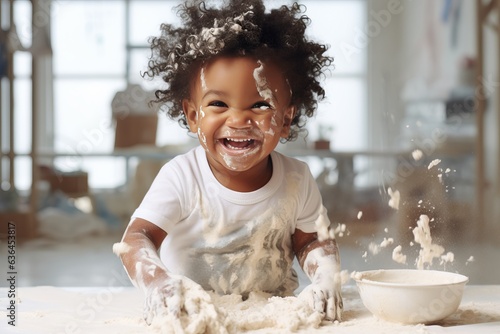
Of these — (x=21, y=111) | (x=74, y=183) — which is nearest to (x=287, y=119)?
(x=74, y=183)

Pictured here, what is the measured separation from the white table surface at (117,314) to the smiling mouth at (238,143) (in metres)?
0.24

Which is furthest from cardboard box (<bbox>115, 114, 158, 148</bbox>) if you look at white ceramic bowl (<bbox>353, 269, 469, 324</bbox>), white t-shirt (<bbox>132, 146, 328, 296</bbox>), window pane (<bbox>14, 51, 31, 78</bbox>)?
white ceramic bowl (<bbox>353, 269, 469, 324</bbox>)

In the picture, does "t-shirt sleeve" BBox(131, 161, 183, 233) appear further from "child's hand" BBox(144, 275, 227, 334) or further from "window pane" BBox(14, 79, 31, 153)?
"window pane" BBox(14, 79, 31, 153)

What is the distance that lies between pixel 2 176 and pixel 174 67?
90.1 inches

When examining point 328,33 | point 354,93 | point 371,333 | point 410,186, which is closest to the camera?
point 371,333

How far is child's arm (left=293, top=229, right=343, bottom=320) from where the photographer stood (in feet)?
2.78

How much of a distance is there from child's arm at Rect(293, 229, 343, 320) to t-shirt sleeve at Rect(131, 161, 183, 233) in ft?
0.57

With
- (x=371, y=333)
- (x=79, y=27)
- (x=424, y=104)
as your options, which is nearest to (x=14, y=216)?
(x=79, y=27)

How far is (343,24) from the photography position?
3146 mm

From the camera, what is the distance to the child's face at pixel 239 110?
2.97ft

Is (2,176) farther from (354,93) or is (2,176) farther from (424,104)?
(424,104)

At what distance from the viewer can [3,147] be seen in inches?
120

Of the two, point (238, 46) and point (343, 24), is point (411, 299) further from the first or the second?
point (343, 24)

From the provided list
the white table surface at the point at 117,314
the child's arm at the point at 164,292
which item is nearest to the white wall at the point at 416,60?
the white table surface at the point at 117,314
